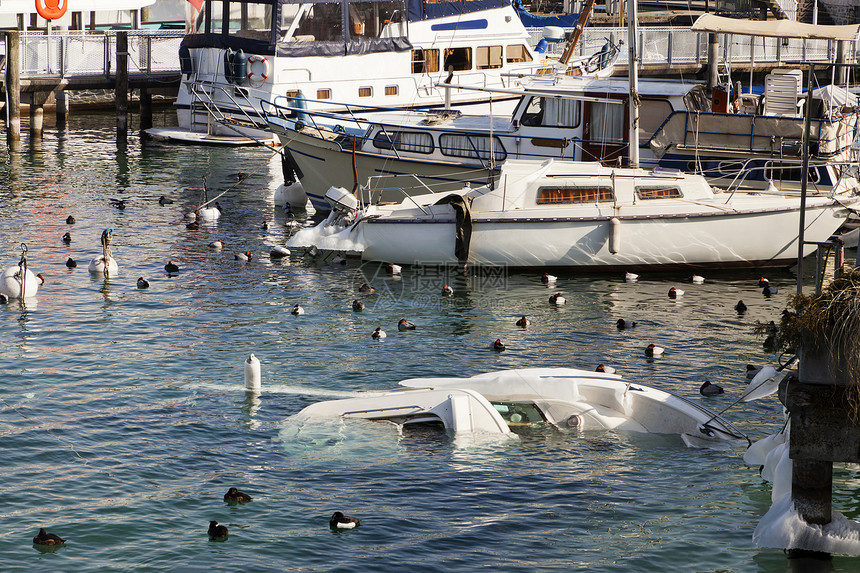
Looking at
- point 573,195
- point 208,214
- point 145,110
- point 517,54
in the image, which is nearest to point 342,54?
point 517,54

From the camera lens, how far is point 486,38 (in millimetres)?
39094

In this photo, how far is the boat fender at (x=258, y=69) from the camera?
35.8 m

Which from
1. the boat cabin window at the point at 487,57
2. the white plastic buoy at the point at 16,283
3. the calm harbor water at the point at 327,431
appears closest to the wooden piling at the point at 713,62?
the boat cabin window at the point at 487,57

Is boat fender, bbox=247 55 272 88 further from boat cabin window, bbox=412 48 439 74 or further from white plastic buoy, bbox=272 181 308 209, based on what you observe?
white plastic buoy, bbox=272 181 308 209

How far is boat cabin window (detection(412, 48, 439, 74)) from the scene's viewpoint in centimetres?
3869

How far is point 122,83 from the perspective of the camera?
40.9 meters

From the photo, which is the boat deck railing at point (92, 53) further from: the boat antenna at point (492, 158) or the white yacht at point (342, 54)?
the boat antenna at point (492, 158)

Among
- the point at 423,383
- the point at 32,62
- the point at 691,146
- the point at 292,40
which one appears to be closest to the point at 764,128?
the point at 691,146

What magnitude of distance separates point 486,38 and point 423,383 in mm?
25250

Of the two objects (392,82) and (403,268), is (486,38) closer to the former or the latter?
(392,82)

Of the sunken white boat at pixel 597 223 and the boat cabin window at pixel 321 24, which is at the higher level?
the boat cabin window at pixel 321 24

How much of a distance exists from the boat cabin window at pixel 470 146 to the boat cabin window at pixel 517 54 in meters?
12.6

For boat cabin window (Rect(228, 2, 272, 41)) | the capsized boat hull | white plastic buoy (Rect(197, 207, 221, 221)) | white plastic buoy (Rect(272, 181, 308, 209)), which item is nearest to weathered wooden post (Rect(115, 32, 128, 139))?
boat cabin window (Rect(228, 2, 272, 41))

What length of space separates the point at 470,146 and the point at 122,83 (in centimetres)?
1825
